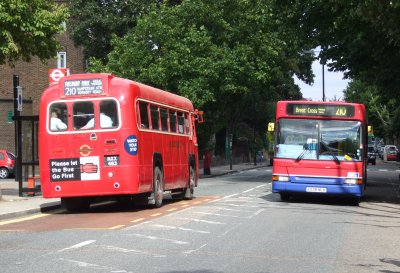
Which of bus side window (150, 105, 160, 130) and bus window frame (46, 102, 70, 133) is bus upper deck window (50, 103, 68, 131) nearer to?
bus window frame (46, 102, 70, 133)

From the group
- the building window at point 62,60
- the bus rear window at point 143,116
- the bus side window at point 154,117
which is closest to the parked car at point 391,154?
the building window at point 62,60

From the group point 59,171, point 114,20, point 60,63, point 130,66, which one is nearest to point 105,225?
point 59,171

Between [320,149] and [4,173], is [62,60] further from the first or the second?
[320,149]

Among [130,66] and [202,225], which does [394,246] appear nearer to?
[202,225]

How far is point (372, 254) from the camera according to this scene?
10.7 meters

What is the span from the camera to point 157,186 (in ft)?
58.6

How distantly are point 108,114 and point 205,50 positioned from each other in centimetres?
2071

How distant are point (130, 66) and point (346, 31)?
553 inches

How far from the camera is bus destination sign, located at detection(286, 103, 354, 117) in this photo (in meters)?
19.5

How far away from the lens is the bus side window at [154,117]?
1756cm

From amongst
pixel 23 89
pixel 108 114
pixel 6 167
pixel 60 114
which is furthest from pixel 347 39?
pixel 23 89

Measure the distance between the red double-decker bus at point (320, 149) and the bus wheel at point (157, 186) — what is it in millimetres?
3486

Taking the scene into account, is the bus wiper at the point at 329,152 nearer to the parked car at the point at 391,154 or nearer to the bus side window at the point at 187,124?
the bus side window at the point at 187,124

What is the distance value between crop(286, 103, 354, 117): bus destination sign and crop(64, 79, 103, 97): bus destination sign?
6.35m
